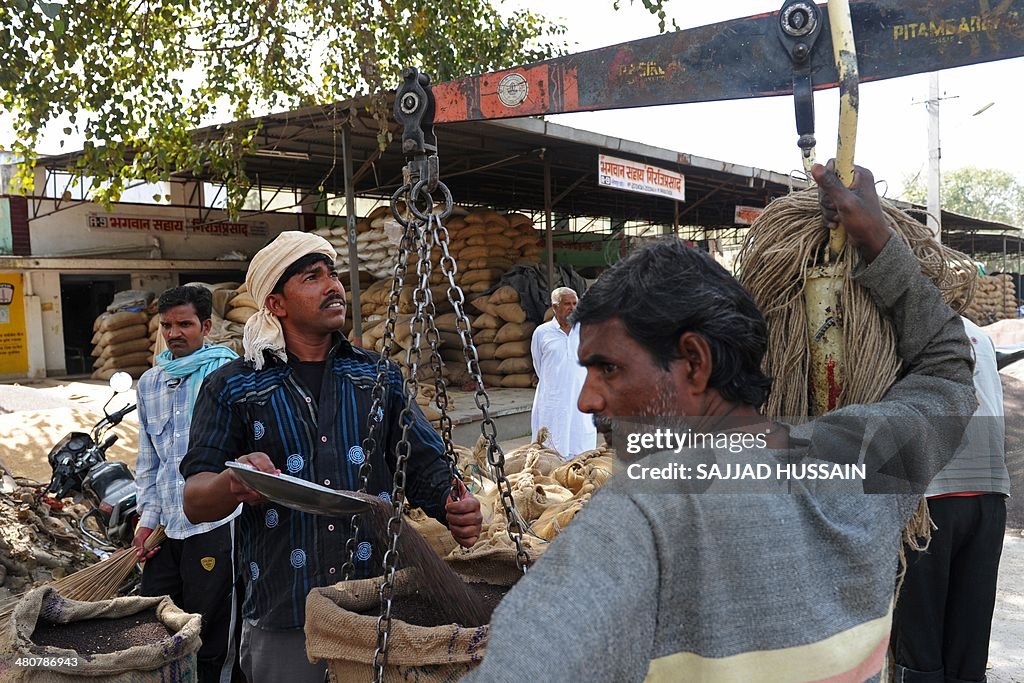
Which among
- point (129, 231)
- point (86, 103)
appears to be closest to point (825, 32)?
point (86, 103)

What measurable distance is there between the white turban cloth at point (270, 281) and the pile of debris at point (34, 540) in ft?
8.74

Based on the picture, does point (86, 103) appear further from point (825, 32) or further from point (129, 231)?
point (129, 231)

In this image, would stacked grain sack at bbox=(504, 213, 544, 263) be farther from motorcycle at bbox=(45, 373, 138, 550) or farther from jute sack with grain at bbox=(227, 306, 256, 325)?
motorcycle at bbox=(45, 373, 138, 550)

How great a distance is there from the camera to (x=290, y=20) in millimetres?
6934

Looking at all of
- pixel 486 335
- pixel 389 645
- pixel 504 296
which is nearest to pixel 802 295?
pixel 389 645

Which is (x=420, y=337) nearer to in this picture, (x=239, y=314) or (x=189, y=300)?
(x=189, y=300)

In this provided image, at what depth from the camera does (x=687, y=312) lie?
38.2 inches

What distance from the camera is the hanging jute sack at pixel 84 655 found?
1947mm

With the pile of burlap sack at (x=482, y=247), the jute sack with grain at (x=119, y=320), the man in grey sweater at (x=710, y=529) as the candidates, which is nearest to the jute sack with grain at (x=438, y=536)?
the man in grey sweater at (x=710, y=529)

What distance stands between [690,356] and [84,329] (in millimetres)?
15860

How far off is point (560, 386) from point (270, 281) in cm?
373

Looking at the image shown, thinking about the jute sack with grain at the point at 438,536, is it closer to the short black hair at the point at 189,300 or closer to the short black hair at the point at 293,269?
the short black hair at the point at 189,300

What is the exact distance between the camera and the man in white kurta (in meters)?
5.59

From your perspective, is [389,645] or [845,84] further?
[389,645]
